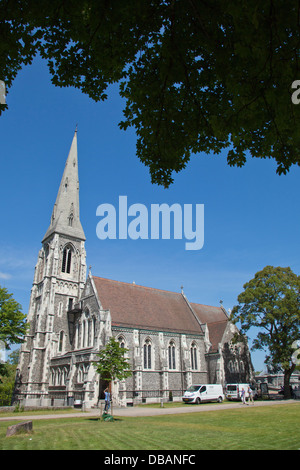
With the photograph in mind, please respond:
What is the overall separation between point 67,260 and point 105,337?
684 inches

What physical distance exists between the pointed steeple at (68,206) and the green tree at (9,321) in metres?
12.6

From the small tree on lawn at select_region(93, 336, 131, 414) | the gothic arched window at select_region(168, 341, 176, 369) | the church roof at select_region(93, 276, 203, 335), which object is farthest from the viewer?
the gothic arched window at select_region(168, 341, 176, 369)

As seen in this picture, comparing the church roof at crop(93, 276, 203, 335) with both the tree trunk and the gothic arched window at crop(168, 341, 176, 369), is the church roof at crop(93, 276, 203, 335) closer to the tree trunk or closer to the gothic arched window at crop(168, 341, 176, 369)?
the gothic arched window at crop(168, 341, 176, 369)

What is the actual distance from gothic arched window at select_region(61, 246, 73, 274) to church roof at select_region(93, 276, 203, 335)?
A: 8.78 metres

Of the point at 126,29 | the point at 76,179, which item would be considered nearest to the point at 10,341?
the point at 76,179

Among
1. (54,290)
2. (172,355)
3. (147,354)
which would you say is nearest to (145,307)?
(147,354)

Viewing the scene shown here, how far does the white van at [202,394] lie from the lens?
2728cm

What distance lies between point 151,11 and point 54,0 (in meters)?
1.58

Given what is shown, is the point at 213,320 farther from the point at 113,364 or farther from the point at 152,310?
the point at 113,364

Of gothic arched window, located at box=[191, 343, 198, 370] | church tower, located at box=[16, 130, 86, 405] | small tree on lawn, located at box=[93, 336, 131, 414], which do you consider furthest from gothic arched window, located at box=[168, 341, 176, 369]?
small tree on lawn, located at box=[93, 336, 131, 414]

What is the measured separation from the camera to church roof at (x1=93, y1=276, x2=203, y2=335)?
Answer: 33.2 m

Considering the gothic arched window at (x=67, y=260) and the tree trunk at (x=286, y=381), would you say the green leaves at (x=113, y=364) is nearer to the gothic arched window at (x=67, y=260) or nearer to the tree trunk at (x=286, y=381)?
the tree trunk at (x=286, y=381)

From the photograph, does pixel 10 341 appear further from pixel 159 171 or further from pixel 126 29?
pixel 126 29
